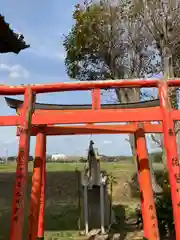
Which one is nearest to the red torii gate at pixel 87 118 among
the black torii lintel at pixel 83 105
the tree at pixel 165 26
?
the black torii lintel at pixel 83 105

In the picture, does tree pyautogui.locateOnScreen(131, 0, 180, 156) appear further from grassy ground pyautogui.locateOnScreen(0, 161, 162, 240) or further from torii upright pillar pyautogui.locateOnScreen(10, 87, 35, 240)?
torii upright pillar pyautogui.locateOnScreen(10, 87, 35, 240)

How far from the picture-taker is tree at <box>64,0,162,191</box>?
1423 centimetres

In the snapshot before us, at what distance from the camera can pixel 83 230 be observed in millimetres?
9578

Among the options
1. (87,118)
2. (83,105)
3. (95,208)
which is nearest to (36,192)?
(87,118)

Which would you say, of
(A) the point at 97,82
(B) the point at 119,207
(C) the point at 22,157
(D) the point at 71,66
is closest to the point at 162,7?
(D) the point at 71,66

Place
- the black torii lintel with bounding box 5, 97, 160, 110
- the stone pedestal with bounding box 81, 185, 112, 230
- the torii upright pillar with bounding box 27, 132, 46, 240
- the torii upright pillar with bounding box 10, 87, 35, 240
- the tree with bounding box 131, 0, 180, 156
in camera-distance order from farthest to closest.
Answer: the tree with bounding box 131, 0, 180, 156 → the stone pedestal with bounding box 81, 185, 112, 230 → the black torii lintel with bounding box 5, 97, 160, 110 → the torii upright pillar with bounding box 27, 132, 46, 240 → the torii upright pillar with bounding box 10, 87, 35, 240

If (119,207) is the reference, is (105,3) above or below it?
above

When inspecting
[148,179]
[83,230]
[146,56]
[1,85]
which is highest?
[146,56]

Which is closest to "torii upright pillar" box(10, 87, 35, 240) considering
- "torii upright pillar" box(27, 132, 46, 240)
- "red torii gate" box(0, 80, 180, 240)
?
"red torii gate" box(0, 80, 180, 240)

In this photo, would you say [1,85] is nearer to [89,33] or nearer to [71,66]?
[89,33]

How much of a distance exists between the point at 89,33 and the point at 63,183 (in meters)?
7.81

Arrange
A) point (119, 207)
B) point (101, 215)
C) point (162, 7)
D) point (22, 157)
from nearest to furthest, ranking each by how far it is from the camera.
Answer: point (22, 157) → point (101, 215) → point (162, 7) → point (119, 207)

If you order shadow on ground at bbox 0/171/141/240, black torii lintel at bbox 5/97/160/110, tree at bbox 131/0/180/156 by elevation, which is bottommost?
shadow on ground at bbox 0/171/141/240

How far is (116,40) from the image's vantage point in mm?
14438
